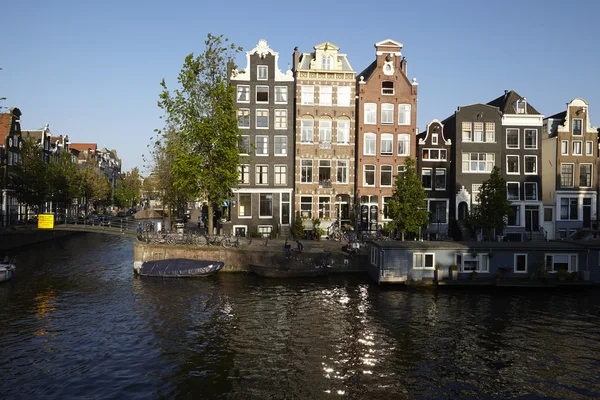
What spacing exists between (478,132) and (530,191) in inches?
400

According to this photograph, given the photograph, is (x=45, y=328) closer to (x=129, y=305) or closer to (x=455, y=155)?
(x=129, y=305)

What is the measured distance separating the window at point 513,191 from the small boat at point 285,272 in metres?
30.0

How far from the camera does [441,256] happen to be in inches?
1455

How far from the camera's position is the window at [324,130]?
2128 inches

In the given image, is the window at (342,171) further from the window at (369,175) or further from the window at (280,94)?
the window at (280,94)

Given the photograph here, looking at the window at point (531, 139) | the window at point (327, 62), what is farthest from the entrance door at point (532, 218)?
the window at point (327, 62)

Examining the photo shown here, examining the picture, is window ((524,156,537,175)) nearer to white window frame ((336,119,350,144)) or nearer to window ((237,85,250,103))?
white window frame ((336,119,350,144))

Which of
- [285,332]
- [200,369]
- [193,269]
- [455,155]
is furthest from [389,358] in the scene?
[455,155]

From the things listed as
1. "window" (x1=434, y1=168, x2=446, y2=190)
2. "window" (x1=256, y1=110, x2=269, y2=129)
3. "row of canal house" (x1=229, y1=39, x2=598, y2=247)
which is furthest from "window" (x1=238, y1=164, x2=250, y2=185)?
"window" (x1=434, y1=168, x2=446, y2=190)

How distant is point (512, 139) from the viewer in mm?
55719

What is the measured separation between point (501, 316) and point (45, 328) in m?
27.9

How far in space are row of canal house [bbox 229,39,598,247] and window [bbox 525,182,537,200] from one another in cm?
13

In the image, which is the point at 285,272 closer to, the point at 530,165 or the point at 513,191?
the point at 513,191

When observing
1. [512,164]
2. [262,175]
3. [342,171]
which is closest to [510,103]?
[512,164]
